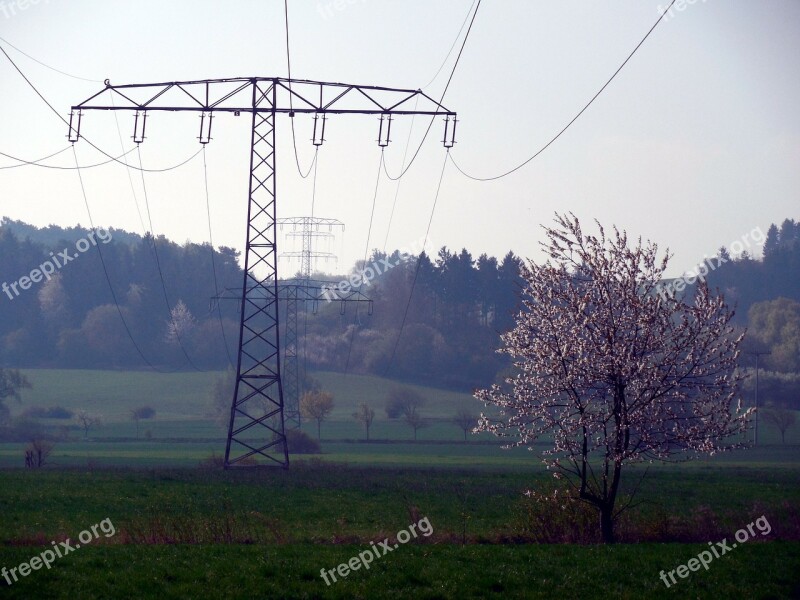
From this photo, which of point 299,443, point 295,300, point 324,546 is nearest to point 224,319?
point 299,443

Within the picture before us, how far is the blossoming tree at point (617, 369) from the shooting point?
67.7 feet

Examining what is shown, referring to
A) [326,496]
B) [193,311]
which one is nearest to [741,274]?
[193,311]

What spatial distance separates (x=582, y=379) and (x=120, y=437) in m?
70.5

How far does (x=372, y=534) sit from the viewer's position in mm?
22172
